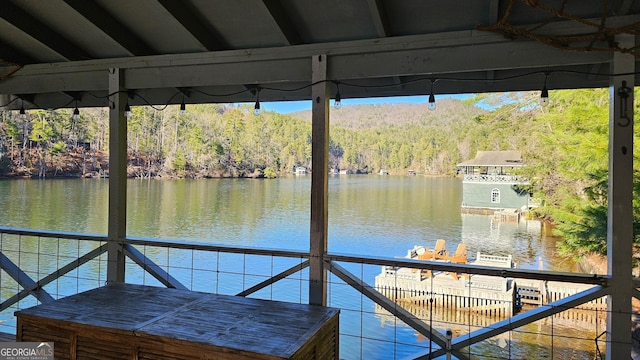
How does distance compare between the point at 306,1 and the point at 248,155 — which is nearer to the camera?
the point at 306,1

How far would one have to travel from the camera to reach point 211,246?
9.87 ft

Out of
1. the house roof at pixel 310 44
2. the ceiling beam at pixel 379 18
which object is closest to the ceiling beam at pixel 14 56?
the house roof at pixel 310 44

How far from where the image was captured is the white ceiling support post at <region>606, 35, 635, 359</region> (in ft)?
7.18

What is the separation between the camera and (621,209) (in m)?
2.21

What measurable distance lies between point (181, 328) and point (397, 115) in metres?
27.4

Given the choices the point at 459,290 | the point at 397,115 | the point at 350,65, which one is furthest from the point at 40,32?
the point at 397,115

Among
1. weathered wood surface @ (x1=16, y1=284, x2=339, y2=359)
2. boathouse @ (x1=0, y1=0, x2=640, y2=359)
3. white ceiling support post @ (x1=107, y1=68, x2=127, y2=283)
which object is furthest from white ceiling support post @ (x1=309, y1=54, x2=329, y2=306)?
white ceiling support post @ (x1=107, y1=68, x2=127, y2=283)

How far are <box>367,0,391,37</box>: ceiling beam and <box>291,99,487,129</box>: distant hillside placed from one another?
22.9m

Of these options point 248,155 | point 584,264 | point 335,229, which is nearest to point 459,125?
point 335,229

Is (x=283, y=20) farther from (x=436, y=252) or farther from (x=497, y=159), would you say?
(x=497, y=159)

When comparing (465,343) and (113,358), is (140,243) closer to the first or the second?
(113,358)

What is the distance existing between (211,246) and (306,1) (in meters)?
1.79

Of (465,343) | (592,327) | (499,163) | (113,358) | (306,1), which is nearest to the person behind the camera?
(113,358)

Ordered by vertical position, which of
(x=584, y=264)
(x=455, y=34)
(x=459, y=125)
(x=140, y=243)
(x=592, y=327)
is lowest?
(x=592, y=327)
